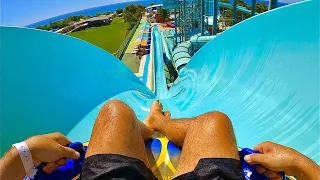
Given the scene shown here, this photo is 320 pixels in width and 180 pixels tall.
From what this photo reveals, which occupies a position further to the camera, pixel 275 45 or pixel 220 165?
pixel 275 45

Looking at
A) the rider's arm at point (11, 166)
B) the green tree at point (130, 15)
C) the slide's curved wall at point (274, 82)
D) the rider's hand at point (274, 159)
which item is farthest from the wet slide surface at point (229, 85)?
the green tree at point (130, 15)

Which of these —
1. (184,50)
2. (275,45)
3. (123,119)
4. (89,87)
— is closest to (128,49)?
(184,50)

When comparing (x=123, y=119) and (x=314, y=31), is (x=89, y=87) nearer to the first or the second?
(x=123, y=119)

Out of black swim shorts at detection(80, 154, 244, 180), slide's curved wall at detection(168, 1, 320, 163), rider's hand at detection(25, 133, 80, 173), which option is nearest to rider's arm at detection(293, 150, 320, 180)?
black swim shorts at detection(80, 154, 244, 180)

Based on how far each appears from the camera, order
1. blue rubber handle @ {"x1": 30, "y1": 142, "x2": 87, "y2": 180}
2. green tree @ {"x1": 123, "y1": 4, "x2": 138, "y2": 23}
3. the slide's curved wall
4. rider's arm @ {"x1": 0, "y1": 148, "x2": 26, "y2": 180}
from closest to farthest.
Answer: rider's arm @ {"x1": 0, "y1": 148, "x2": 26, "y2": 180}
blue rubber handle @ {"x1": 30, "y1": 142, "x2": 87, "y2": 180}
the slide's curved wall
green tree @ {"x1": 123, "y1": 4, "x2": 138, "y2": 23}

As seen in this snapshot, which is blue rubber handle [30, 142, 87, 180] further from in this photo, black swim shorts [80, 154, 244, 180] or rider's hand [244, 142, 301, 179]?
rider's hand [244, 142, 301, 179]

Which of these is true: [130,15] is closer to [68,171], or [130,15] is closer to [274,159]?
[68,171]

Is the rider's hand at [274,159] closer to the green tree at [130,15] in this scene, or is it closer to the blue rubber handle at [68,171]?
the blue rubber handle at [68,171]
